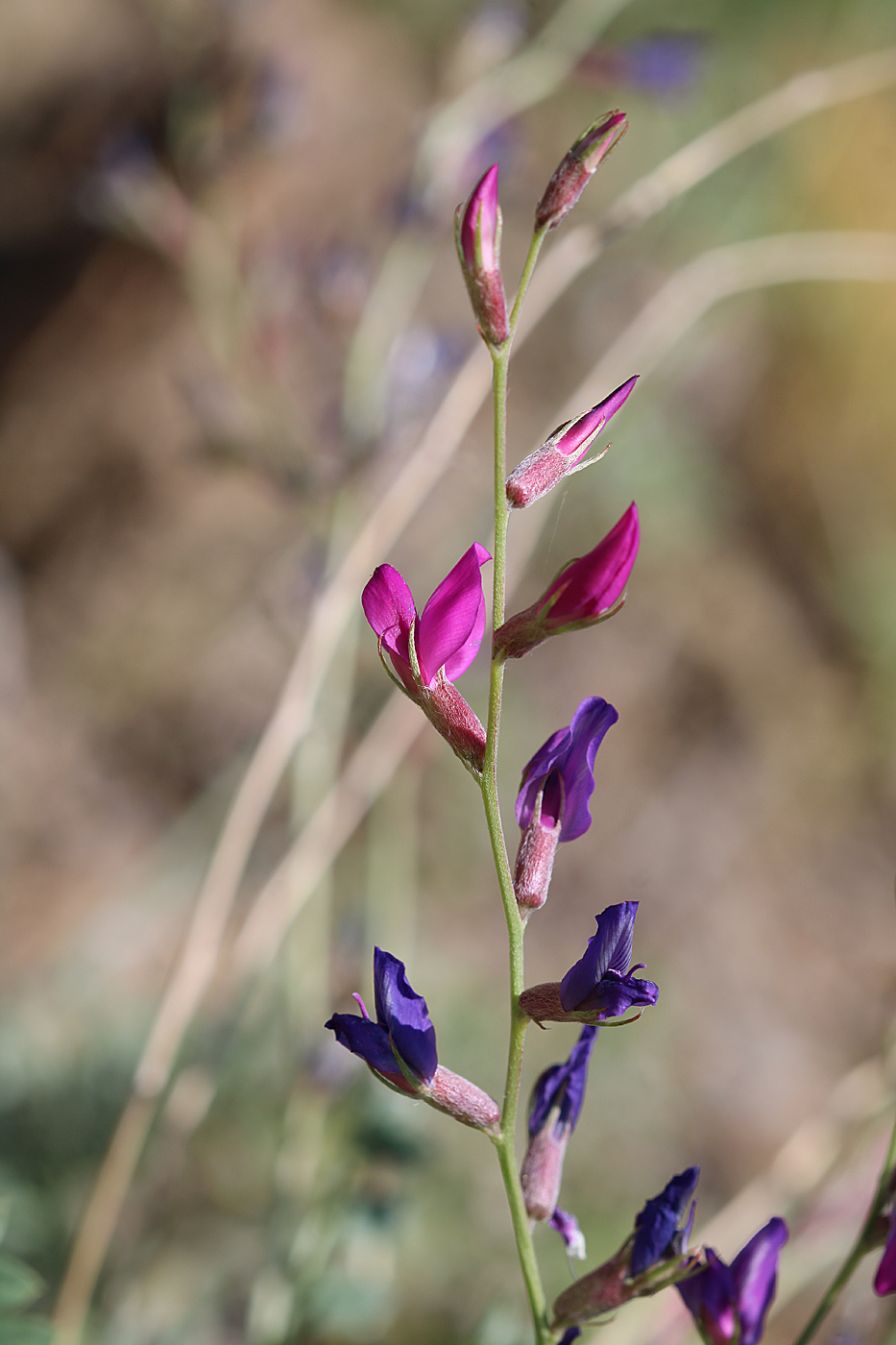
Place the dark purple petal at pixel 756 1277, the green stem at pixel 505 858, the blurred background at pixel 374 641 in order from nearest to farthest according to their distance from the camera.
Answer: the green stem at pixel 505 858 → the dark purple petal at pixel 756 1277 → the blurred background at pixel 374 641

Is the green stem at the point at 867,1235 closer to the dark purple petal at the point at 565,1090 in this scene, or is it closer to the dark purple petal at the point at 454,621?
the dark purple petal at the point at 565,1090

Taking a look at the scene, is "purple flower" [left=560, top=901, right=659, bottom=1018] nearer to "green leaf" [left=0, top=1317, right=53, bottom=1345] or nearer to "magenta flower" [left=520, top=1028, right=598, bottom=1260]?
"magenta flower" [left=520, top=1028, right=598, bottom=1260]

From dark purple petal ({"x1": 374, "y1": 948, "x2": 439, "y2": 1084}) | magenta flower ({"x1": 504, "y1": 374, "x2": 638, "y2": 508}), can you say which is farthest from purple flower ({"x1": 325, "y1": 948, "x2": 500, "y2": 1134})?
magenta flower ({"x1": 504, "y1": 374, "x2": 638, "y2": 508})

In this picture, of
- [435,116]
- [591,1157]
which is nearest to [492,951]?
[591,1157]

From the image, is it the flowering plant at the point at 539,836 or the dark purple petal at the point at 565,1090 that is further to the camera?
the dark purple petal at the point at 565,1090

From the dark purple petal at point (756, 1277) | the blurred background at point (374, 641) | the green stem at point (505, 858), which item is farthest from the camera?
the blurred background at point (374, 641)

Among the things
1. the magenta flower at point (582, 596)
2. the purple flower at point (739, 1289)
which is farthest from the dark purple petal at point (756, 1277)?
the magenta flower at point (582, 596)

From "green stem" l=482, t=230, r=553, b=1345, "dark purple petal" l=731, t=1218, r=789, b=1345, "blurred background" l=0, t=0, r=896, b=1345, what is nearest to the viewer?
"green stem" l=482, t=230, r=553, b=1345
